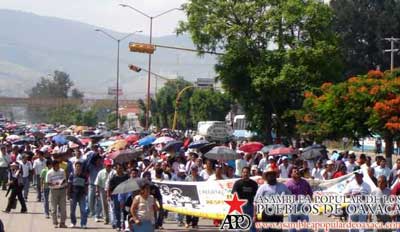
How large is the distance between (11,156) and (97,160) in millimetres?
7316

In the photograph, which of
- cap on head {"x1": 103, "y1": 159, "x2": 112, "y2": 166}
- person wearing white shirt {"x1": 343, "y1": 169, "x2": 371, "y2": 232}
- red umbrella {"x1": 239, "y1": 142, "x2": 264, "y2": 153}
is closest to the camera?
Answer: person wearing white shirt {"x1": 343, "y1": 169, "x2": 371, "y2": 232}

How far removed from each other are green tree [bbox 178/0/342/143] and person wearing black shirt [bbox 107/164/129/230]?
84.5 feet

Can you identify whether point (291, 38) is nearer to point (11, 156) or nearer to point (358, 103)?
point (358, 103)

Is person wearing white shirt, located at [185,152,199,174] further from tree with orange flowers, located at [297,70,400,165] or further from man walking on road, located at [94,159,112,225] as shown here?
tree with orange flowers, located at [297,70,400,165]

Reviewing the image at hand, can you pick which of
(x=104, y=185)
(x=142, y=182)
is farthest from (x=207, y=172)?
(x=142, y=182)

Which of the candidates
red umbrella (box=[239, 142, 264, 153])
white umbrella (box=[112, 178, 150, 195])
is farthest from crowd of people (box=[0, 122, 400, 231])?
red umbrella (box=[239, 142, 264, 153])

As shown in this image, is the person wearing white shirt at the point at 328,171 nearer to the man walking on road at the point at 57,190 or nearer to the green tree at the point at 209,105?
the man walking on road at the point at 57,190

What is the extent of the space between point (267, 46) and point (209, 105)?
5458 cm

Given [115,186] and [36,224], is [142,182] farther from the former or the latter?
[36,224]

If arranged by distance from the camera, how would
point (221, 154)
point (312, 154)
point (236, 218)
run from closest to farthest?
point (236, 218) < point (221, 154) < point (312, 154)

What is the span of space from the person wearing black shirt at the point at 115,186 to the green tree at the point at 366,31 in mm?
54702

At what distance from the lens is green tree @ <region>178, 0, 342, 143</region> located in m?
45.6

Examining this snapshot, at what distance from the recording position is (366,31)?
74312 mm

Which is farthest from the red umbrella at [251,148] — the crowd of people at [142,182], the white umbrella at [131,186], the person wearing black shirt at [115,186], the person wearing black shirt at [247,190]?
→ the white umbrella at [131,186]
